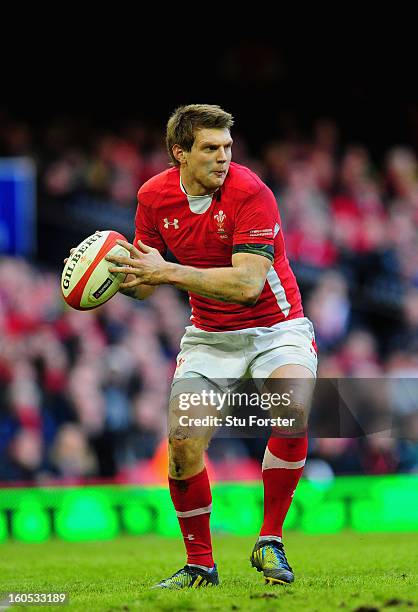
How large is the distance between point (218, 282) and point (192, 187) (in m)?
0.63

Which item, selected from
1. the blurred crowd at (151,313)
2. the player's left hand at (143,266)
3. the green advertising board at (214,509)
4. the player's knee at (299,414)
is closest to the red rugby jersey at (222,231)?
the player's left hand at (143,266)

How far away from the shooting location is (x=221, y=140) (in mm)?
5641

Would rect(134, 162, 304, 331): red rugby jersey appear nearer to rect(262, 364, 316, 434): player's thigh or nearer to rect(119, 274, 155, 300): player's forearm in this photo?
rect(119, 274, 155, 300): player's forearm

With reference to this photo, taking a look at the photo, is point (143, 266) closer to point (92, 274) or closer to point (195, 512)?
point (92, 274)

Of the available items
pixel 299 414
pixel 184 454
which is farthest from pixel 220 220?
pixel 184 454

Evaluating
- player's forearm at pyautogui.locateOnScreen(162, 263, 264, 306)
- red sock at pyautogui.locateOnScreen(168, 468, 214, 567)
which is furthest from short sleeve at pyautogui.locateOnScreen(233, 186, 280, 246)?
red sock at pyautogui.locateOnScreen(168, 468, 214, 567)

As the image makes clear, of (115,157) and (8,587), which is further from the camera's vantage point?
(115,157)

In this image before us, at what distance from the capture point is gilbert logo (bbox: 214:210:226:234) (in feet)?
18.7

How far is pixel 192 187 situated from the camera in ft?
19.0

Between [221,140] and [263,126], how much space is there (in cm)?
1023

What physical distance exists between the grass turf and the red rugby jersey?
53.0 inches

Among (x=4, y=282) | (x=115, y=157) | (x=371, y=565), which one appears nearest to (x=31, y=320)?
(x=4, y=282)

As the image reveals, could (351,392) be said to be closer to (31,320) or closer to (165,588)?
(31,320)

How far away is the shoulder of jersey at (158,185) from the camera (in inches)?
233
